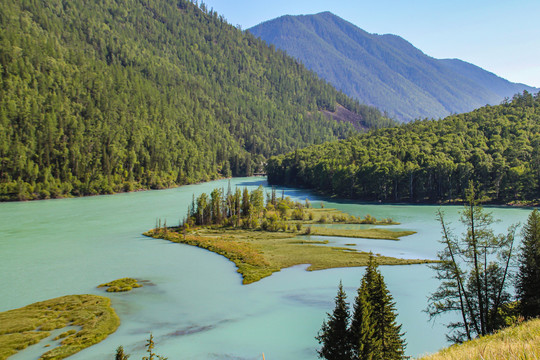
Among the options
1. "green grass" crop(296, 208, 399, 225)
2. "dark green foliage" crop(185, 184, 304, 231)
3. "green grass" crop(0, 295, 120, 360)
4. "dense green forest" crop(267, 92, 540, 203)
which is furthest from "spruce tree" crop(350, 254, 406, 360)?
"dense green forest" crop(267, 92, 540, 203)

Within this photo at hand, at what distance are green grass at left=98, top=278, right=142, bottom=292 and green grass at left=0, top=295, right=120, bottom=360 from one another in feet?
9.61

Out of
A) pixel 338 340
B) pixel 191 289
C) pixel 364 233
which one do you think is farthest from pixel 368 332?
pixel 364 233

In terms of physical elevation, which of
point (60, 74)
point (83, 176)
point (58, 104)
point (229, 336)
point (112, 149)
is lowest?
point (229, 336)

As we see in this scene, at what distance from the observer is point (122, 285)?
139ft

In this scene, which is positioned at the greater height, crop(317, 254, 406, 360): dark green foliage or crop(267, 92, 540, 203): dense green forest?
crop(267, 92, 540, 203): dense green forest

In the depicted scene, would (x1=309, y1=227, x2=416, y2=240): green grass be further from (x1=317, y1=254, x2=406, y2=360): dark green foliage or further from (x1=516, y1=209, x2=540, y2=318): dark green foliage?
(x1=317, y1=254, x2=406, y2=360): dark green foliage

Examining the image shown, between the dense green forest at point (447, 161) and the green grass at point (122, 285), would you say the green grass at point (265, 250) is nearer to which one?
the green grass at point (122, 285)

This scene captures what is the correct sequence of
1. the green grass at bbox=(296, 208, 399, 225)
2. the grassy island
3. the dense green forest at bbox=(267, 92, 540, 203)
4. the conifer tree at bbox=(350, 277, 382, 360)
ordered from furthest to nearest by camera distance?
the dense green forest at bbox=(267, 92, 540, 203)
the green grass at bbox=(296, 208, 399, 225)
the grassy island
the conifer tree at bbox=(350, 277, 382, 360)

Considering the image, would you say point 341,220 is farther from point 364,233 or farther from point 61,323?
point 61,323

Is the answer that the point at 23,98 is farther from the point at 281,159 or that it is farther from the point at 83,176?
the point at 281,159

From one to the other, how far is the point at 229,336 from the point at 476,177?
316 feet

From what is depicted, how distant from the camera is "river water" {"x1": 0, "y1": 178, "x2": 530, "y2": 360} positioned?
29.7m

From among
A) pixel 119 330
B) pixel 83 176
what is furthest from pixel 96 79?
pixel 119 330

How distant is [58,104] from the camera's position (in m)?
142
